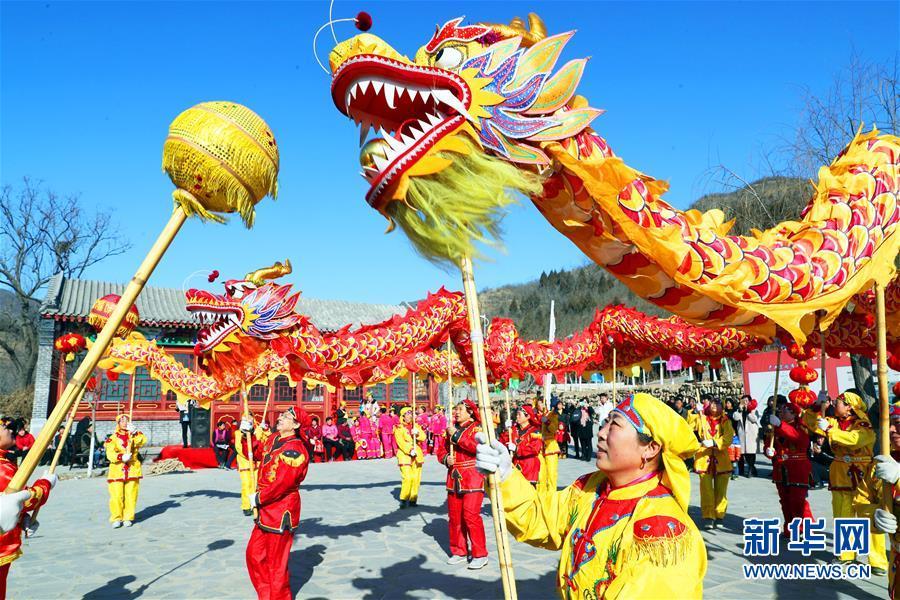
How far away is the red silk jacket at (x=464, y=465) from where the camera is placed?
6988 mm

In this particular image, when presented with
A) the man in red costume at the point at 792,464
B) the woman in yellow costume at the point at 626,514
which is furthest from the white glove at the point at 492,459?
the man in red costume at the point at 792,464

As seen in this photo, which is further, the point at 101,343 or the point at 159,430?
the point at 159,430

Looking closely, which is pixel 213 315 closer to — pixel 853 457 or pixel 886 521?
pixel 886 521

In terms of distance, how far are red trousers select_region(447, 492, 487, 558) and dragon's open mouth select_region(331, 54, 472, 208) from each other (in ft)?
16.9

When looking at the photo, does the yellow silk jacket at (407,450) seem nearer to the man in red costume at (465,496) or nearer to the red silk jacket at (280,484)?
the man in red costume at (465,496)

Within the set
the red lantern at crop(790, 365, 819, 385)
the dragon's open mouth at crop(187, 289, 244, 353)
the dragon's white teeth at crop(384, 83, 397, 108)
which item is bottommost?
the red lantern at crop(790, 365, 819, 385)

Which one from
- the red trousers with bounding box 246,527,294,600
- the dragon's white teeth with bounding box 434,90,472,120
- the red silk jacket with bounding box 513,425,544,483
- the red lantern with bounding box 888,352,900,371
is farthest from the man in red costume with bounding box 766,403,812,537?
the dragon's white teeth with bounding box 434,90,472,120

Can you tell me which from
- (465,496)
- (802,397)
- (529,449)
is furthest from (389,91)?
(529,449)

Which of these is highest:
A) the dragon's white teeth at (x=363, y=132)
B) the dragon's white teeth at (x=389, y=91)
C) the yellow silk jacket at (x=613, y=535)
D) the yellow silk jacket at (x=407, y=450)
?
the dragon's white teeth at (x=389, y=91)

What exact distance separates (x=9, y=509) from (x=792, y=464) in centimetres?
797

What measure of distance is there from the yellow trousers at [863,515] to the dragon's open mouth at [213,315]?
7311 mm

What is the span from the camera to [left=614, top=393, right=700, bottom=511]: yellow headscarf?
2545 mm

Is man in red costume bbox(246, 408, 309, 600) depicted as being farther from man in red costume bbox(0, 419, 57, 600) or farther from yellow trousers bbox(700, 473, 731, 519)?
yellow trousers bbox(700, 473, 731, 519)

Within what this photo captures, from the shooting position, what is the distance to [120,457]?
9469 millimetres
